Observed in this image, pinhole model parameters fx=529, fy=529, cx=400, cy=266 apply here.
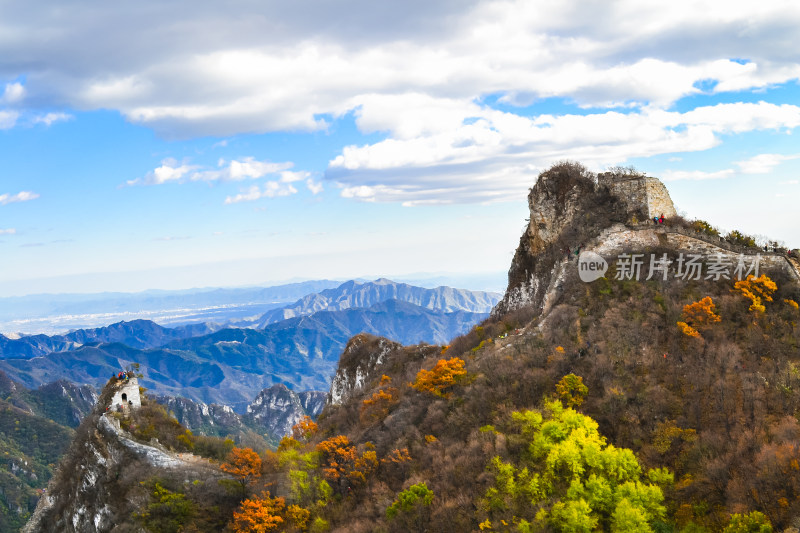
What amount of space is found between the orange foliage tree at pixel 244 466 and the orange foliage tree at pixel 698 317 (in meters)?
34.8

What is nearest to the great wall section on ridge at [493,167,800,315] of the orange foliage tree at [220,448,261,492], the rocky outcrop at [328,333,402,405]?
the rocky outcrop at [328,333,402,405]

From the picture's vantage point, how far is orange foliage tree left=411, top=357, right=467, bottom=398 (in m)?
39.3

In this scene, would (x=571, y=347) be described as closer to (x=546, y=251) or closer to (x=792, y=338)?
(x=792, y=338)

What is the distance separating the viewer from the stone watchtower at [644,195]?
46.6 metres

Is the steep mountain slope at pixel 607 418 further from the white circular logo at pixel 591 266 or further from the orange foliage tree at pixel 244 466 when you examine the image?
the orange foliage tree at pixel 244 466

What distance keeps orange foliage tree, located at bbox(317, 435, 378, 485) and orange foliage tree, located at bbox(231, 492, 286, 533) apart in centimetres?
390

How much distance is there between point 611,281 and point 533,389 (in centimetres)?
1292

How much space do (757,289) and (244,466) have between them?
135ft

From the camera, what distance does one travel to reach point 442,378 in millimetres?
39281

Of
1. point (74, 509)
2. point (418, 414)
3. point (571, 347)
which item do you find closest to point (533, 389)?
point (571, 347)

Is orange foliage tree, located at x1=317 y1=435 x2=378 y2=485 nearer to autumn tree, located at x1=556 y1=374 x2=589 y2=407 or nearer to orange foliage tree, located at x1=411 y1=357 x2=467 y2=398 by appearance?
orange foliage tree, located at x1=411 y1=357 x2=467 y2=398

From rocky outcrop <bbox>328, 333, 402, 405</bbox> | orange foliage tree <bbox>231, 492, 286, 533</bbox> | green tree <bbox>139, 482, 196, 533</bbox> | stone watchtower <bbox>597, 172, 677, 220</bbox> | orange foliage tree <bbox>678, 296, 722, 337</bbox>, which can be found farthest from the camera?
rocky outcrop <bbox>328, 333, 402, 405</bbox>

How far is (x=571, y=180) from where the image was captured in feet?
176

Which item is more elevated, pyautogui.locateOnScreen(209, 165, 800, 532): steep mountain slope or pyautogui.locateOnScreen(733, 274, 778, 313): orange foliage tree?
pyautogui.locateOnScreen(733, 274, 778, 313): orange foliage tree
